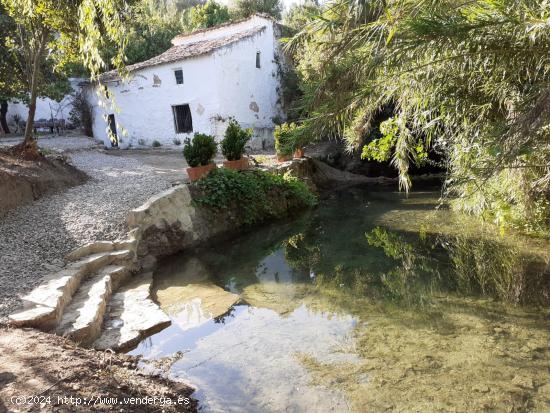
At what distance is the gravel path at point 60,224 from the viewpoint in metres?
5.38

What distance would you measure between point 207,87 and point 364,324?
14.3 metres

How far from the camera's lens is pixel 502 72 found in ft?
14.9

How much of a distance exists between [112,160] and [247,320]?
1087 cm

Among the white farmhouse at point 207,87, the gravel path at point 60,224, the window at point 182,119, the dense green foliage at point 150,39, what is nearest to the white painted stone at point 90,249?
the gravel path at point 60,224

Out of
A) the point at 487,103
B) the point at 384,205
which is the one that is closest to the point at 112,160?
the point at 384,205

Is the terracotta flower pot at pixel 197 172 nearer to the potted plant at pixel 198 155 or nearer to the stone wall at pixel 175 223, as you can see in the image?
the potted plant at pixel 198 155

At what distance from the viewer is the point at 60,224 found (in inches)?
282

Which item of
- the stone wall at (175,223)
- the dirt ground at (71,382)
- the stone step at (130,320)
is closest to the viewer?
the dirt ground at (71,382)

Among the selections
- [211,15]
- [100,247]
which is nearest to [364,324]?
[100,247]

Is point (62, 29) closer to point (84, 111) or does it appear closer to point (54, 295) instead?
point (54, 295)

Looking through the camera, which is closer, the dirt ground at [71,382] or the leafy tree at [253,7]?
the dirt ground at [71,382]

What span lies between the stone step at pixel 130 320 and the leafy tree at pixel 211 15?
23.7 meters

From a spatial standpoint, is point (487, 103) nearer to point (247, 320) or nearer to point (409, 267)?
point (409, 267)

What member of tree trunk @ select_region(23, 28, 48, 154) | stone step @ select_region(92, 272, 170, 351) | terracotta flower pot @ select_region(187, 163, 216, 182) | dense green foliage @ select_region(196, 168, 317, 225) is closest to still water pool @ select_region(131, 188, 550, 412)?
stone step @ select_region(92, 272, 170, 351)
